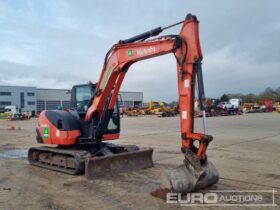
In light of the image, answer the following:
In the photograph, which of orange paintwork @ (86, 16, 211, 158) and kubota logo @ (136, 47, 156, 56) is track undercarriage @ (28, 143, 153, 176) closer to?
orange paintwork @ (86, 16, 211, 158)

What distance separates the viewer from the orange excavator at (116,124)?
5.66 meters

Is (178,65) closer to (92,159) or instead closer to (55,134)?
(92,159)

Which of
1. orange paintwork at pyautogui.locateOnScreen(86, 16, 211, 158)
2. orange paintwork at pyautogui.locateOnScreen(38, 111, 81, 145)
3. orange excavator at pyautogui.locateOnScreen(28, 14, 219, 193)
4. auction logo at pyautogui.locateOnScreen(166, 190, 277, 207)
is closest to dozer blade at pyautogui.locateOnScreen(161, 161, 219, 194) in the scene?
orange excavator at pyautogui.locateOnScreen(28, 14, 219, 193)

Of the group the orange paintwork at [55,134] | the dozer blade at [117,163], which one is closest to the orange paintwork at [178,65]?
the orange paintwork at [55,134]

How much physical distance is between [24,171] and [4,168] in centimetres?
84

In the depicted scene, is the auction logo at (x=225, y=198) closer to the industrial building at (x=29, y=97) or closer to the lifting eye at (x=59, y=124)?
the lifting eye at (x=59, y=124)

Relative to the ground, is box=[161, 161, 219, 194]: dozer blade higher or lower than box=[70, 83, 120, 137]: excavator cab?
lower

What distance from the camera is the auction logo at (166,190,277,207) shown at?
539 centimetres

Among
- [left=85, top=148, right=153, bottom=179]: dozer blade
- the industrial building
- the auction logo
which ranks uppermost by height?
the industrial building

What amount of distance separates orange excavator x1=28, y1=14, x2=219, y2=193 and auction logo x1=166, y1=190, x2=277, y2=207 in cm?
18

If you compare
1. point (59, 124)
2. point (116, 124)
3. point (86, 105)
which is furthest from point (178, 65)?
point (59, 124)

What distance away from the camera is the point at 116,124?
9.02 m

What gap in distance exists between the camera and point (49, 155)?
8859 mm

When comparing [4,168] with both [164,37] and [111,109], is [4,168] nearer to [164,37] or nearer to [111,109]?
[111,109]
